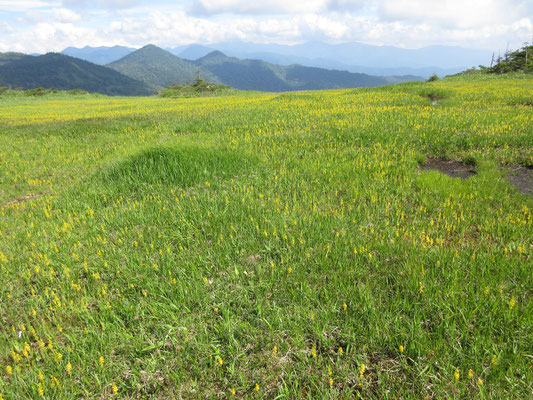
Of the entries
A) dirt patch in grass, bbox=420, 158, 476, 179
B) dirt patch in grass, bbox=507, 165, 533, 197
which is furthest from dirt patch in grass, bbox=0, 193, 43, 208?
dirt patch in grass, bbox=507, 165, 533, 197

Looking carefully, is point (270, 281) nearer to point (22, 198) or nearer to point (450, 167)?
point (450, 167)

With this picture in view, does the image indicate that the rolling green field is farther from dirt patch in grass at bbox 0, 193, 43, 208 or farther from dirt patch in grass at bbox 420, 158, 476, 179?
dirt patch in grass at bbox 420, 158, 476, 179

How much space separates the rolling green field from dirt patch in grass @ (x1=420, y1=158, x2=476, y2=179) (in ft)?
0.87

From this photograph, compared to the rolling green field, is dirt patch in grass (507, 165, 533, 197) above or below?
above

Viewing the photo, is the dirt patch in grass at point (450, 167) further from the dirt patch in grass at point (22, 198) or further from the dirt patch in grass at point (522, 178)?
the dirt patch in grass at point (22, 198)

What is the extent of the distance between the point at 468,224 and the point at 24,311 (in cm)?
635

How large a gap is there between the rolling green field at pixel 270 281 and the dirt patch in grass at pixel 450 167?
27 centimetres

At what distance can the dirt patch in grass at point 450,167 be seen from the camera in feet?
22.6

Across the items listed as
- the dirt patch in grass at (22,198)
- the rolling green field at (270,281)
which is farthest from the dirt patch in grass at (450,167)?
the dirt patch in grass at (22,198)

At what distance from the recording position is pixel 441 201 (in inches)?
206

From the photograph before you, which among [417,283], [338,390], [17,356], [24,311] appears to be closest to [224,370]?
[338,390]

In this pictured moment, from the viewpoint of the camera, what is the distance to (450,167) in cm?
738

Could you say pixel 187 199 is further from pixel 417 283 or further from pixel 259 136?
pixel 259 136

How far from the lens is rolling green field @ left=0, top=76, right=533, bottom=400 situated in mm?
2451
